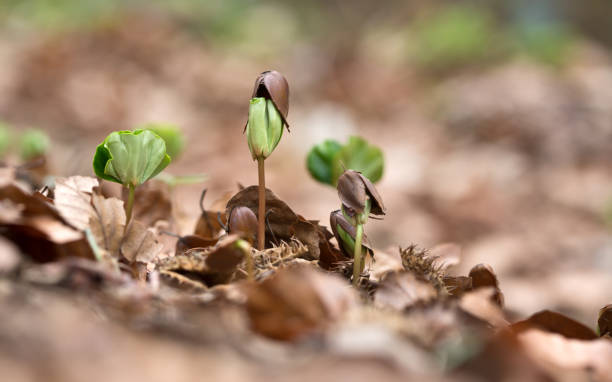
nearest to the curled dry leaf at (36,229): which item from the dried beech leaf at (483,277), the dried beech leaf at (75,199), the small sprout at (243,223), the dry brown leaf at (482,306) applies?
the dried beech leaf at (75,199)

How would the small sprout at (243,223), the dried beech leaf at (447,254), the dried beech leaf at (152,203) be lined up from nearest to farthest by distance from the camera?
the small sprout at (243,223), the dried beech leaf at (447,254), the dried beech leaf at (152,203)

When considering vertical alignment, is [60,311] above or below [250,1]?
below

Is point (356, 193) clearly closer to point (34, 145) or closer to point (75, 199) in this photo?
point (75, 199)

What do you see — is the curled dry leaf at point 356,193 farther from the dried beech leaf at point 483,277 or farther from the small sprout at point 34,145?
the small sprout at point 34,145

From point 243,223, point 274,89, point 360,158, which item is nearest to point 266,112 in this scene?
point 274,89

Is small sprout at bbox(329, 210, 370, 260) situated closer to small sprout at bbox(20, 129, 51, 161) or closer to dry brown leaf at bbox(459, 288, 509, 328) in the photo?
dry brown leaf at bbox(459, 288, 509, 328)

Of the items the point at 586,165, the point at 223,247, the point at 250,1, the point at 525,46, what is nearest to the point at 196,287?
the point at 223,247

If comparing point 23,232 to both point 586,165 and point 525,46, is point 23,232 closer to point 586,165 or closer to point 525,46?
point 586,165
